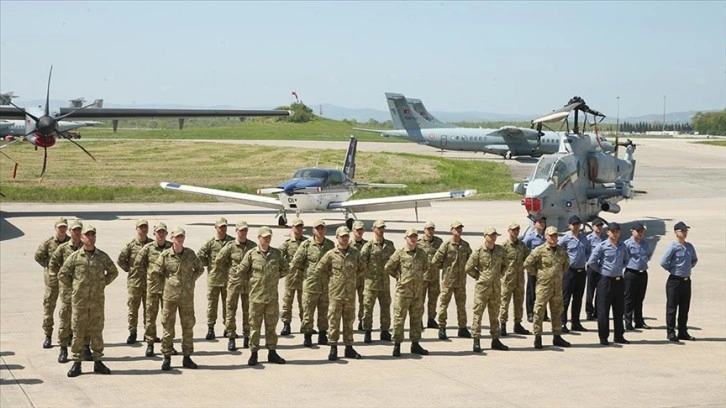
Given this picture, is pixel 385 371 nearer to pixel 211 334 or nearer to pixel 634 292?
pixel 211 334

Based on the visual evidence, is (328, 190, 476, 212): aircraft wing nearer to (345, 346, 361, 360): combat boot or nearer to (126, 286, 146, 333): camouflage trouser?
(345, 346, 361, 360): combat boot

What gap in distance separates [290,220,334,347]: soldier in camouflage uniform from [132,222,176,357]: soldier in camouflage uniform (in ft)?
5.86

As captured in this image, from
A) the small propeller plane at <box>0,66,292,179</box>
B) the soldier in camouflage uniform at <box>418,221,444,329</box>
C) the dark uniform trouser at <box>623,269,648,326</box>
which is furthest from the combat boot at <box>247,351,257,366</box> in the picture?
the small propeller plane at <box>0,66,292,179</box>

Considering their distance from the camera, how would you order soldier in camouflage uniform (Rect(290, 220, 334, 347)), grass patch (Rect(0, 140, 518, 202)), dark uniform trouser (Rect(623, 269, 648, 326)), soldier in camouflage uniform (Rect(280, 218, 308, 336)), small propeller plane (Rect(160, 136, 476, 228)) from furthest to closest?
grass patch (Rect(0, 140, 518, 202)) < small propeller plane (Rect(160, 136, 476, 228)) < dark uniform trouser (Rect(623, 269, 648, 326)) < soldier in camouflage uniform (Rect(280, 218, 308, 336)) < soldier in camouflage uniform (Rect(290, 220, 334, 347))

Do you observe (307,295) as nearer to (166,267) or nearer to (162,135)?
(166,267)

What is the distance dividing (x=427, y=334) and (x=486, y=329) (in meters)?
1.00

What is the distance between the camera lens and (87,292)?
1103cm

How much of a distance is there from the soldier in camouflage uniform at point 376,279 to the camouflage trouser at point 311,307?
575 millimetres

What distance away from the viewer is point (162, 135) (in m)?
88.6

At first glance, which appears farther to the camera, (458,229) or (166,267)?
(458,229)

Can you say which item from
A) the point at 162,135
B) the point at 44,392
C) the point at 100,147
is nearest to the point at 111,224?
the point at 44,392

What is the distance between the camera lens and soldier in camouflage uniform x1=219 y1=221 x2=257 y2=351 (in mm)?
12023

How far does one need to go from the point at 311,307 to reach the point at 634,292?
192 inches

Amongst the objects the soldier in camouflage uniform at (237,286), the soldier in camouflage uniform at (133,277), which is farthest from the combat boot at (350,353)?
the soldier in camouflage uniform at (133,277)
